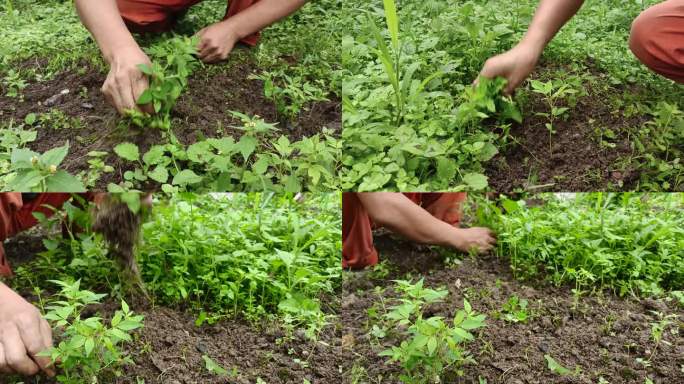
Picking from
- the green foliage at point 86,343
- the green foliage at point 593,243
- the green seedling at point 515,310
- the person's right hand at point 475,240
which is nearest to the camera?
the green foliage at point 86,343

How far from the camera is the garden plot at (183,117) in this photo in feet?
7.86

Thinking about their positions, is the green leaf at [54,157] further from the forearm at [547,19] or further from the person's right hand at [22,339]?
the forearm at [547,19]

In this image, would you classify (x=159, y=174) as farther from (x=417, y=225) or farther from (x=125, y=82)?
(x=417, y=225)

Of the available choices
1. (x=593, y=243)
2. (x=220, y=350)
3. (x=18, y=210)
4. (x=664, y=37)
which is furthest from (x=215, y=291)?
(x=664, y=37)

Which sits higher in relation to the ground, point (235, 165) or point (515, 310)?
point (235, 165)

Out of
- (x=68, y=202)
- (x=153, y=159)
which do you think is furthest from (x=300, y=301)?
(x=68, y=202)

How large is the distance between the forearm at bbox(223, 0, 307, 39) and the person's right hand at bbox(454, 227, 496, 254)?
1.25 m

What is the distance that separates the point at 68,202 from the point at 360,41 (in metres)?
1.42

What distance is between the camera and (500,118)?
2.68m

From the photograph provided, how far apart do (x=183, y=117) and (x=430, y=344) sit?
53.2 inches

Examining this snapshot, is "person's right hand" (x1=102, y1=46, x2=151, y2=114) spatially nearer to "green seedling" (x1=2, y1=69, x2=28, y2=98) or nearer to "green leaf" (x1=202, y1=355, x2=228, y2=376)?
"green seedling" (x1=2, y1=69, x2=28, y2=98)

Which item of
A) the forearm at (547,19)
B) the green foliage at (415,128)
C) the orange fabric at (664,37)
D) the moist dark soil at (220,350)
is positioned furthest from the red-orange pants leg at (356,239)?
the orange fabric at (664,37)

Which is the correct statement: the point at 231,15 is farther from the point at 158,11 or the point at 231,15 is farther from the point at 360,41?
the point at 360,41

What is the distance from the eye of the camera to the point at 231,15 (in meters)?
3.22
